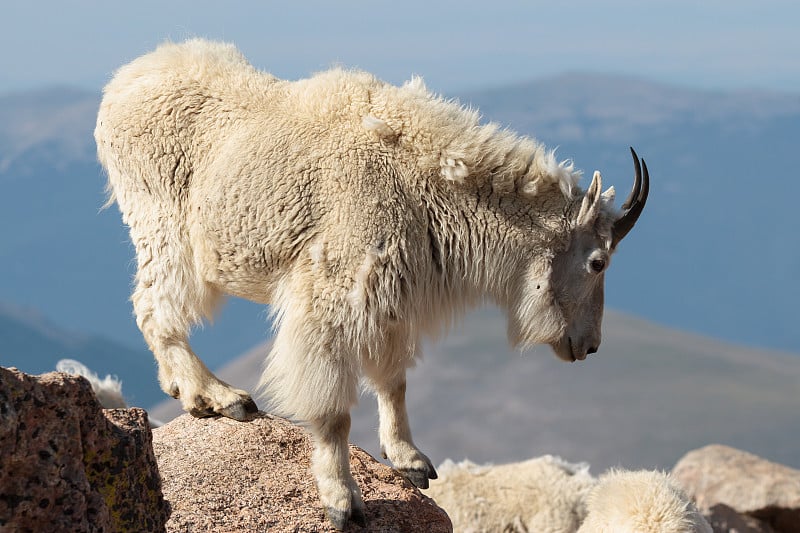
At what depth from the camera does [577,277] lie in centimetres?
576

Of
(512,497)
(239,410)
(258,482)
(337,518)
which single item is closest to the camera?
(337,518)

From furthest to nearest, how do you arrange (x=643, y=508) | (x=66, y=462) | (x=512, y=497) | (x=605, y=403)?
(x=605, y=403)
(x=512, y=497)
(x=643, y=508)
(x=66, y=462)

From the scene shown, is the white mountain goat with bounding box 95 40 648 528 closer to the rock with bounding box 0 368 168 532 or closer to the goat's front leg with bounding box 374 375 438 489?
the goat's front leg with bounding box 374 375 438 489

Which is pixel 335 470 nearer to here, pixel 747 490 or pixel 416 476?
pixel 416 476

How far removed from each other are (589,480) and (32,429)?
601 centimetres

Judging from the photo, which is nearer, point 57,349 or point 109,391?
point 109,391

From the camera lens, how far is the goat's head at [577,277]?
5.67m

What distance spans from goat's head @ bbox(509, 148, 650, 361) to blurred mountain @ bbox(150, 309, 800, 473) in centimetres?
7814

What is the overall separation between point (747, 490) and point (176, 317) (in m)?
6.57

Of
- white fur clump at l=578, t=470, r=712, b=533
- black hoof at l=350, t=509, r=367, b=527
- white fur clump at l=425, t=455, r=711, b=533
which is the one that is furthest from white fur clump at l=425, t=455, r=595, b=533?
black hoof at l=350, t=509, r=367, b=527

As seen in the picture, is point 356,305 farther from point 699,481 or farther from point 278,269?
point 699,481

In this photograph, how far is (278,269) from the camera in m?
5.46

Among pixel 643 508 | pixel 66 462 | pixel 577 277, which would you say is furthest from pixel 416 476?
pixel 66 462

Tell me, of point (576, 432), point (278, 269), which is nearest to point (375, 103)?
point (278, 269)
